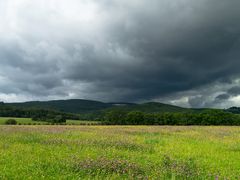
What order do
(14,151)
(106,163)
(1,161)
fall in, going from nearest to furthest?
(106,163)
(1,161)
(14,151)

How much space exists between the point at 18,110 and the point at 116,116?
2458 inches

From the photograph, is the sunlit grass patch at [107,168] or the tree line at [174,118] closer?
the sunlit grass patch at [107,168]

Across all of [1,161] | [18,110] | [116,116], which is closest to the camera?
[1,161]

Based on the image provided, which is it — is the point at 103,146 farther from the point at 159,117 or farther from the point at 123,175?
the point at 159,117

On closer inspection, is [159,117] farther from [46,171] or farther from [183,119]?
[46,171]

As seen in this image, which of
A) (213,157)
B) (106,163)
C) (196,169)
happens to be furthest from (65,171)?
(213,157)

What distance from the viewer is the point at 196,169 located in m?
8.75

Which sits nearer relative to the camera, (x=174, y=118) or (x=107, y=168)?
(x=107, y=168)

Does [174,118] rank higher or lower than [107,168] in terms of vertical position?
higher

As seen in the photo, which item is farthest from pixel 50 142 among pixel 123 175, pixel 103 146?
pixel 123 175

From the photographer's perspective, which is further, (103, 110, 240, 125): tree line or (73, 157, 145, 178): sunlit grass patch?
(103, 110, 240, 125): tree line

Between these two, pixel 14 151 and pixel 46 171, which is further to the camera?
pixel 14 151

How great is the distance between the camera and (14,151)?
11.2m

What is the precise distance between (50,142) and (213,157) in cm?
834
